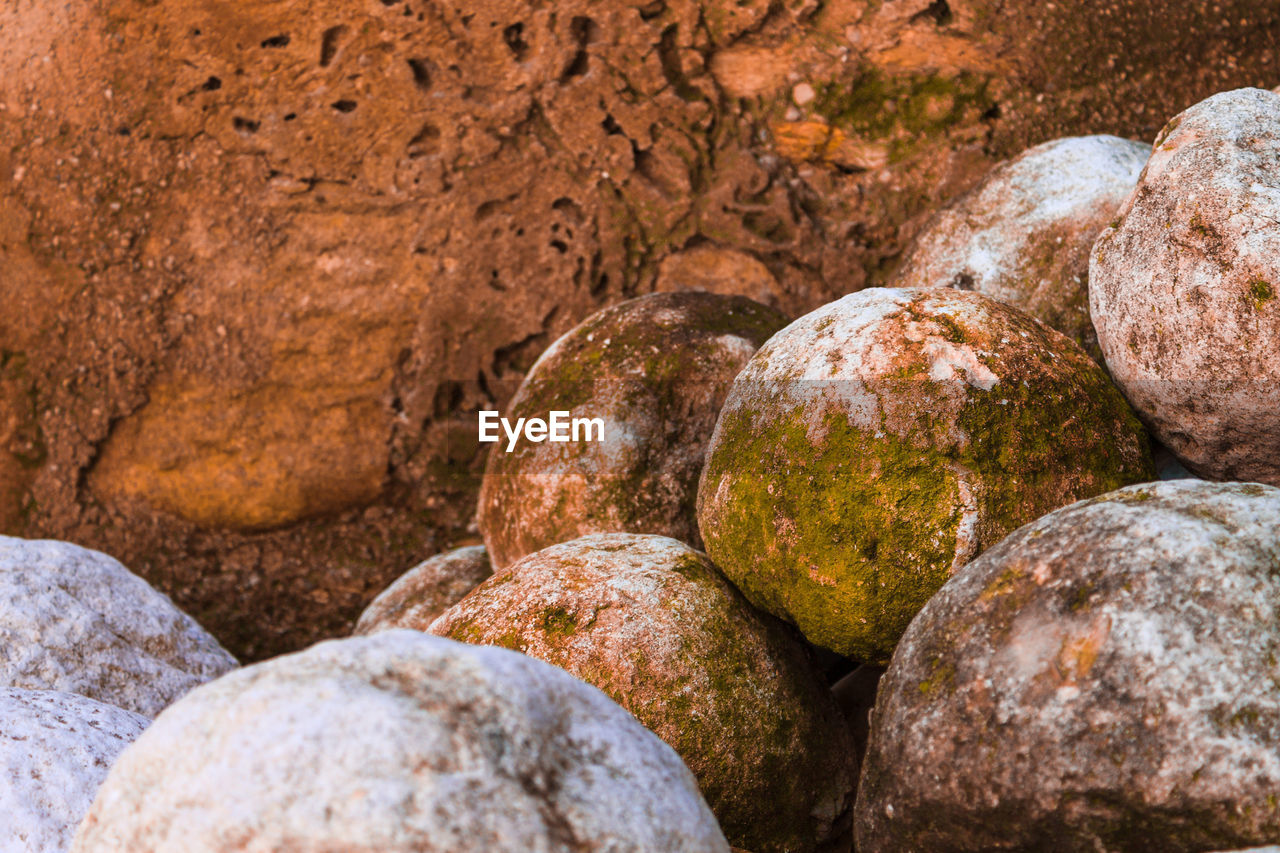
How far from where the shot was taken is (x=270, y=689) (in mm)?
1527

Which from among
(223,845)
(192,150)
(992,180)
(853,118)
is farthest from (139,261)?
(223,845)

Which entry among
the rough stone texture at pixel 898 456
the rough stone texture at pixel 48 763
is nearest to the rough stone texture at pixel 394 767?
the rough stone texture at pixel 48 763

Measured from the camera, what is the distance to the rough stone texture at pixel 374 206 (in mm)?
4340

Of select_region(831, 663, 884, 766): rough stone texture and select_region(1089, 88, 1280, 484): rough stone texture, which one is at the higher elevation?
select_region(1089, 88, 1280, 484): rough stone texture

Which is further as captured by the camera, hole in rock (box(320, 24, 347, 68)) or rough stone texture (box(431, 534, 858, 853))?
hole in rock (box(320, 24, 347, 68))

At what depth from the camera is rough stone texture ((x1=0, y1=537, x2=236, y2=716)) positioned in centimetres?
295

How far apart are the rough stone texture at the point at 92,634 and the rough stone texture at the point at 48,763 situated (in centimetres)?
52

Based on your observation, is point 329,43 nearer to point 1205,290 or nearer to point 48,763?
point 48,763

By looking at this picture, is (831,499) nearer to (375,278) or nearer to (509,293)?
(509,293)

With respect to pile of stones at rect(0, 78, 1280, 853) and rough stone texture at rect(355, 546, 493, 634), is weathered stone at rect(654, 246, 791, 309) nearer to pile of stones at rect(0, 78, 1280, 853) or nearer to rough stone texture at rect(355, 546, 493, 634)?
pile of stones at rect(0, 78, 1280, 853)

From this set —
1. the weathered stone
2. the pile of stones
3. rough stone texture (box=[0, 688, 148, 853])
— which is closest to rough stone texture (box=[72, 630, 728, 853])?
the pile of stones

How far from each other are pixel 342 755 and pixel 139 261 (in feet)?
12.9

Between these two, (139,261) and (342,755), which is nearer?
(342,755)

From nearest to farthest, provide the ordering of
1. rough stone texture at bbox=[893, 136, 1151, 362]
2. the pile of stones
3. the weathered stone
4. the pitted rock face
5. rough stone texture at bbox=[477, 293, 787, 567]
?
the pile of stones
the pitted rock face
rough stone texture at bbox=[893, 136, 1151, 362]
rough stone texture at bbox=[477, 293, 787, 567]
the weathered stone
